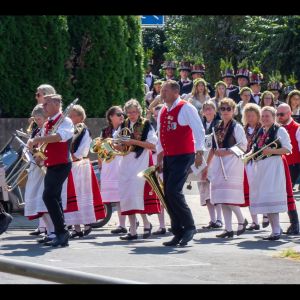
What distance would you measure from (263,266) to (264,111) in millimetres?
3365

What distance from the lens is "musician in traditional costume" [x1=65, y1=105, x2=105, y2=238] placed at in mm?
13609

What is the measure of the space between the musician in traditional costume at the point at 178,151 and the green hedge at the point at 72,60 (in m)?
5.15

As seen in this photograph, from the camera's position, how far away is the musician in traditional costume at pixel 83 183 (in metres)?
13.6

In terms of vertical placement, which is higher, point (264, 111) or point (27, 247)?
point (264, 111)

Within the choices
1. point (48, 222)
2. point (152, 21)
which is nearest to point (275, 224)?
point (48, 222)

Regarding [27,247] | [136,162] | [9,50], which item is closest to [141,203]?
[136,162]

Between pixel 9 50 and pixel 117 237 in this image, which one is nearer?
pixel 117 237

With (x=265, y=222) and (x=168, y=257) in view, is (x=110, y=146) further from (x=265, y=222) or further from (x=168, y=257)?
(x=168, y=257)

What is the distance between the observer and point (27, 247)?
12125 mm

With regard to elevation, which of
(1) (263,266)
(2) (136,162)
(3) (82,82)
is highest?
(3) (82,82)

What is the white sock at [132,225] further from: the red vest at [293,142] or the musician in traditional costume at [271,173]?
the red vest at [293,142]

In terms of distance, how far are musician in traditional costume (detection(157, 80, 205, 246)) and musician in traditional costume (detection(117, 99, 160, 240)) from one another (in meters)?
1.16
